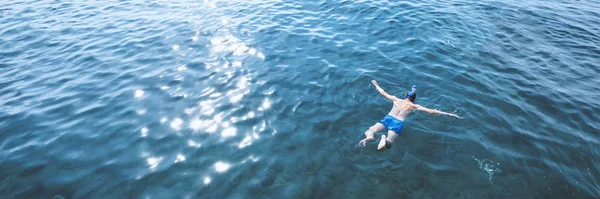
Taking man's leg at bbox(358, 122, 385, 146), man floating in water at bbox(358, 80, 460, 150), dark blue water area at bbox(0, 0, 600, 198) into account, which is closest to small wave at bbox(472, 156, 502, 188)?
dark blue water area at bbox(0, 0, 600, 198)

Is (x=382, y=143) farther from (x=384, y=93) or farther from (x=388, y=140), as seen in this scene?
(x=384, y=93)

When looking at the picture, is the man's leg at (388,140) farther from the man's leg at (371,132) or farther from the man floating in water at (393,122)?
the man's leg at (371,132)

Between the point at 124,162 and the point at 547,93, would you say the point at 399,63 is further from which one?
the point at 124,162

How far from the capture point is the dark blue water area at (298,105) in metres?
8.13

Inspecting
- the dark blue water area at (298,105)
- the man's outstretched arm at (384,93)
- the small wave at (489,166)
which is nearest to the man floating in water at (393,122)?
the man's outstretched arm at (384,93)

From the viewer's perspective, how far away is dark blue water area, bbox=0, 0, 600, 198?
8.13 metres

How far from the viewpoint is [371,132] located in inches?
370

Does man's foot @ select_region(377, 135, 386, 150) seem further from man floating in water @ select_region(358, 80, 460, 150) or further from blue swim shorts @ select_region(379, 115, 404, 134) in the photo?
blue swim shorts @ select_region(379, 115, 404, 134)

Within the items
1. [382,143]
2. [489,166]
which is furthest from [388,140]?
[489,166]

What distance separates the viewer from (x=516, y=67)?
43.5 feet

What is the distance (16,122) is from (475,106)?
53.8 feet

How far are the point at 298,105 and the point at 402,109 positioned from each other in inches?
145

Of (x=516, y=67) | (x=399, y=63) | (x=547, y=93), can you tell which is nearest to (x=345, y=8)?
(x=399, y=63)

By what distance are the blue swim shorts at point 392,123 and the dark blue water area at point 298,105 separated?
1.34ft
